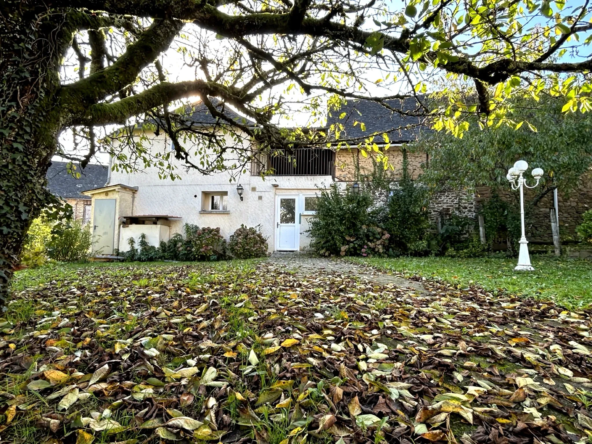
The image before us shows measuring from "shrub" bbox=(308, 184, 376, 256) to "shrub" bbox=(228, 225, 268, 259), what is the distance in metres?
2.06

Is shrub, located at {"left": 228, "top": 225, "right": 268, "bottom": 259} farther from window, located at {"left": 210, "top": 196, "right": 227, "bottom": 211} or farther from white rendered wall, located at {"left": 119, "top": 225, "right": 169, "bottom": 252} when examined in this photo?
white rendered wall, located at {"left": 119, "top": 225, "right": 169, "bottom": 252}

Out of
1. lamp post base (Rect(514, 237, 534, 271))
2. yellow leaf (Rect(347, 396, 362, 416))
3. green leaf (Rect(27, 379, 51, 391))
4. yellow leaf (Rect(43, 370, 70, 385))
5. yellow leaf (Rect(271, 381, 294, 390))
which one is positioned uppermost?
lamp post base (Rect(514, 237, 534, 271))

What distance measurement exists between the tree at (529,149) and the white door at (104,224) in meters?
11.7

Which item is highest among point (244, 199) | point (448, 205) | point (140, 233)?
point (244, 199)

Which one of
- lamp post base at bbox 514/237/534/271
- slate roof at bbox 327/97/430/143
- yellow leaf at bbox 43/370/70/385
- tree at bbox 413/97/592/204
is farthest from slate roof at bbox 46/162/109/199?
lamp post base at bbox 514/237/534/271

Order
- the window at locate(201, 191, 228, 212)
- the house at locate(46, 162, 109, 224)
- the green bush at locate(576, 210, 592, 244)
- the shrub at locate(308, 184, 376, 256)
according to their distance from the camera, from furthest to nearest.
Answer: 1. the house at locate(46, 162, 109, 224)
2. the window at locate(201, 191, 228, 212)
3. the shrub at locate(308, 184, 376, 256)
4. the green bush at locate(576, 210, 592, 244)

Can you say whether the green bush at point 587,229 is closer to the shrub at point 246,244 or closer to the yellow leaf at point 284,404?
the shrub at point 246,244

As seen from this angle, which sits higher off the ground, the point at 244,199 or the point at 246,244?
the point at 244,199

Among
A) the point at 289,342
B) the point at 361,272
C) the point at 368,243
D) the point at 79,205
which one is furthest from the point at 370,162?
the point at 79,205

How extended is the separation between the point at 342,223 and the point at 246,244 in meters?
3.46

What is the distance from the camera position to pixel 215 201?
42.0ft

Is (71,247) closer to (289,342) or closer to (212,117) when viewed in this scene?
(212,117)

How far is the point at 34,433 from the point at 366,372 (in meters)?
1.46

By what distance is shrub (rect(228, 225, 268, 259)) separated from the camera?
36.2 feet
